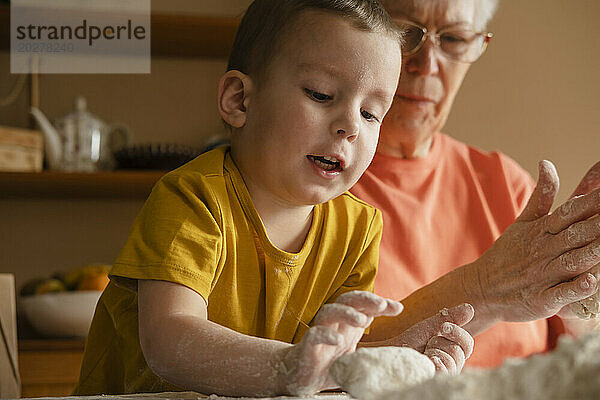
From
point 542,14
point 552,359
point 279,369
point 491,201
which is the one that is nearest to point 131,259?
point 279,369

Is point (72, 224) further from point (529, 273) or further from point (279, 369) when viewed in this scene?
point (279, 369)

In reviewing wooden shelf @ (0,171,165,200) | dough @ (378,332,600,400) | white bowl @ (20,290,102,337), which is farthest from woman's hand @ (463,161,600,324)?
wooden shelf @ (0,171,165,200)

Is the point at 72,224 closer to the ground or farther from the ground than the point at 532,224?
closer to the ground

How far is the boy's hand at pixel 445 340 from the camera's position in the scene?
737mm

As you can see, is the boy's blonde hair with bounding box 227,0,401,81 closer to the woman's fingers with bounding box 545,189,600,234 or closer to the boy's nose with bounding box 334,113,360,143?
the boy's nose with bounding box 334,113,360,143

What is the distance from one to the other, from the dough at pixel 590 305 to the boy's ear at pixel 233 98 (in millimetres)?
517

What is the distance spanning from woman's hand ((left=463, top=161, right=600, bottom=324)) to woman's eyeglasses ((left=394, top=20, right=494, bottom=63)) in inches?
17.0

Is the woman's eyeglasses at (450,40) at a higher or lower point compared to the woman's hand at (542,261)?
higher

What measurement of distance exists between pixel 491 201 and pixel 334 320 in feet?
3.38

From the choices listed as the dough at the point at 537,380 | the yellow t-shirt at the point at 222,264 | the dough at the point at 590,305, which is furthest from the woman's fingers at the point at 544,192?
the dough at the point at 537,380

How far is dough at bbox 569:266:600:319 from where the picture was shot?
95 centimetres

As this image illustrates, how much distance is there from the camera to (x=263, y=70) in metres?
0.91

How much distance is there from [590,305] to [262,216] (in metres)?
0.46

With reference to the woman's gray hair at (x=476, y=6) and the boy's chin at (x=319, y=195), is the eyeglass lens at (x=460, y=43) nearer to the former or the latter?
the woman's gray hair at (x=476, y=6)
